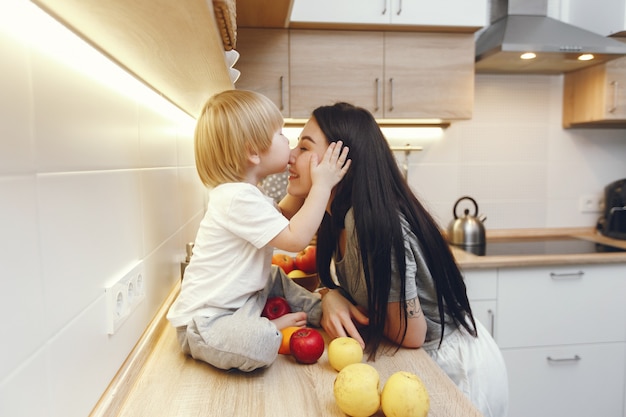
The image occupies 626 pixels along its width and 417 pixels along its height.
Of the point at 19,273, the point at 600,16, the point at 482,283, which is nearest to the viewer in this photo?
the point at 19,273

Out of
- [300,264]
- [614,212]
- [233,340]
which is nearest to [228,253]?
[233,340]

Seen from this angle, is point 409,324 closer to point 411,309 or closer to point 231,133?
point 411,309

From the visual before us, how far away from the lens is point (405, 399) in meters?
0.65

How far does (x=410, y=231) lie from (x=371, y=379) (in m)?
0.43

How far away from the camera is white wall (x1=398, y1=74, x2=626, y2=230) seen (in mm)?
2520

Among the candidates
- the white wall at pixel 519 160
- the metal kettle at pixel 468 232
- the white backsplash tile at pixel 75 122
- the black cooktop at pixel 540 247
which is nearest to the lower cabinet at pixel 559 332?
the black cooktop at pixel 540 247

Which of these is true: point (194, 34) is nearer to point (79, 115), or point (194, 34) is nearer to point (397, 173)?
point (79, 115)

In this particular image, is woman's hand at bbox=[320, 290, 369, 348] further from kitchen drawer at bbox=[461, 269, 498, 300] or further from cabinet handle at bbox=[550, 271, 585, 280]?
cabinet handle at bbox=[550, 271, 585, 280]

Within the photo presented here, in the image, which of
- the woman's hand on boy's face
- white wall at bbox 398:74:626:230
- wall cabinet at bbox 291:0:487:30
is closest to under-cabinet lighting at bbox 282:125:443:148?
white wall at bbox 398:74:626:230

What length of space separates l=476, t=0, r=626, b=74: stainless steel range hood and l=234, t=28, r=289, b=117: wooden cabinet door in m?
0.96

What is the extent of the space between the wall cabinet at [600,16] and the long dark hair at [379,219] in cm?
184

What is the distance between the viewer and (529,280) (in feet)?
6.56

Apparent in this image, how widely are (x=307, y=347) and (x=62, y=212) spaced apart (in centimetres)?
49

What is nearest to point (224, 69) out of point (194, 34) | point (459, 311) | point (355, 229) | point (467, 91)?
point (194, 34)
